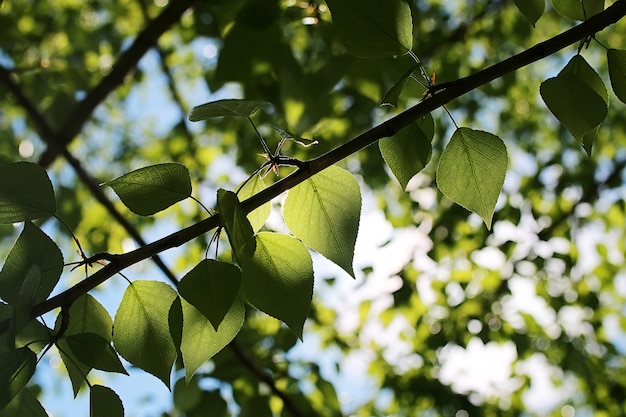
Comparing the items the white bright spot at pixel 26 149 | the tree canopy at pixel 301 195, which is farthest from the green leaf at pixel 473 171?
the white bright spot at pixel 26 149

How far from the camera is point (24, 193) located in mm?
359

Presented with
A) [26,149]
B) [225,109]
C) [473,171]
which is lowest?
[26,149]

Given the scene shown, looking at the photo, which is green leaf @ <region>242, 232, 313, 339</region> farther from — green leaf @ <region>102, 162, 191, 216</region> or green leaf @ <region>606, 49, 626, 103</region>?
green leaf @ <region>606, 49, 626, 103</region>

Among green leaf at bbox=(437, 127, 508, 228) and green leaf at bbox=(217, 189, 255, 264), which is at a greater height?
green leaf at bbox=(217, 189, 255, 264)

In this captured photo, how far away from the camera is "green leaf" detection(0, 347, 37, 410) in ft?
1.03

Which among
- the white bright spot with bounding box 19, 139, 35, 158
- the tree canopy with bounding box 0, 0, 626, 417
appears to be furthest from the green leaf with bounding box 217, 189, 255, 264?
the white bright spot with bounding box 19, 139, 35, 158

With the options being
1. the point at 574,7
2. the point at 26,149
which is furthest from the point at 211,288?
the point at 26,149

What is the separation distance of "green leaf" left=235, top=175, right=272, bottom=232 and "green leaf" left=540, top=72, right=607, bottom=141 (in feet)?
0.57

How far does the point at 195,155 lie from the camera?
156cm

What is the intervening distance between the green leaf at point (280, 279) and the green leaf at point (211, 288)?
3 cm

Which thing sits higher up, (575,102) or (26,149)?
(575,102)

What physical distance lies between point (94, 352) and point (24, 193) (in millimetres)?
97

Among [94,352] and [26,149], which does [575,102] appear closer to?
[94,352]

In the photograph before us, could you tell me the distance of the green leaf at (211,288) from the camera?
12.9 inches
